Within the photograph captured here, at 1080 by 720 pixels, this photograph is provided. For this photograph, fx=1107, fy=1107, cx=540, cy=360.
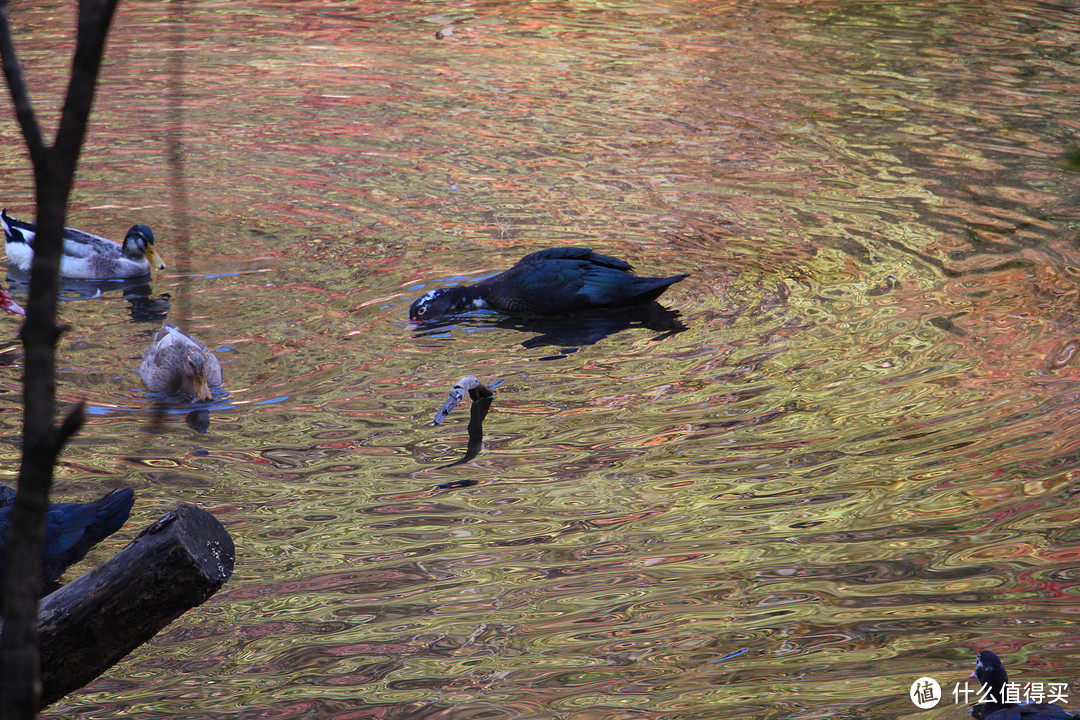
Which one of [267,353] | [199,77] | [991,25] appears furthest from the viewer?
[991,25]

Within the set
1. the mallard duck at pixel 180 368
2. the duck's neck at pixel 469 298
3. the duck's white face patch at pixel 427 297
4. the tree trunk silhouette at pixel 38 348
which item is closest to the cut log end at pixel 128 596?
the tree trunk silhouette at pixel 38 348

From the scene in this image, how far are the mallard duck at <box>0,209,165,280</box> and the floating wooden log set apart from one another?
598 cm

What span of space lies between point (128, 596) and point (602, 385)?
4143mm

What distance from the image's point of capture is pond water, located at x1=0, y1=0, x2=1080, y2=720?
14.6 feet

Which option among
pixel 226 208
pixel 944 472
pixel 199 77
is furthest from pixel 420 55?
pixel 944 472

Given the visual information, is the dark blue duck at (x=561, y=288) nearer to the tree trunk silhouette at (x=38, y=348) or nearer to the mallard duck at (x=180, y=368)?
the mallard duck at (x=180, y=368)

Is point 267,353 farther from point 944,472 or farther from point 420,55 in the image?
point 420,55

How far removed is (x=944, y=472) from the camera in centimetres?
581

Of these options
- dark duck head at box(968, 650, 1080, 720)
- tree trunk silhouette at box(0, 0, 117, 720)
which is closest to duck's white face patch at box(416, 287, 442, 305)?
dark duck head at box(968, 650, 1080, 720)

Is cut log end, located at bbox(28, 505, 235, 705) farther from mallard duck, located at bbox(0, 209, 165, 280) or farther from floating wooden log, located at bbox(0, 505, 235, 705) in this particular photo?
mallard duck, located at bbox(0, 209, 165, 280)

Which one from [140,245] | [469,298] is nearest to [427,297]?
[469,298]

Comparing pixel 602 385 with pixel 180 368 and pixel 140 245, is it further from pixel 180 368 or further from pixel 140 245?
pixel 140 245

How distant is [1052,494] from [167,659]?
4.29 meters

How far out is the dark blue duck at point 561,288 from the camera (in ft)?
25.9
